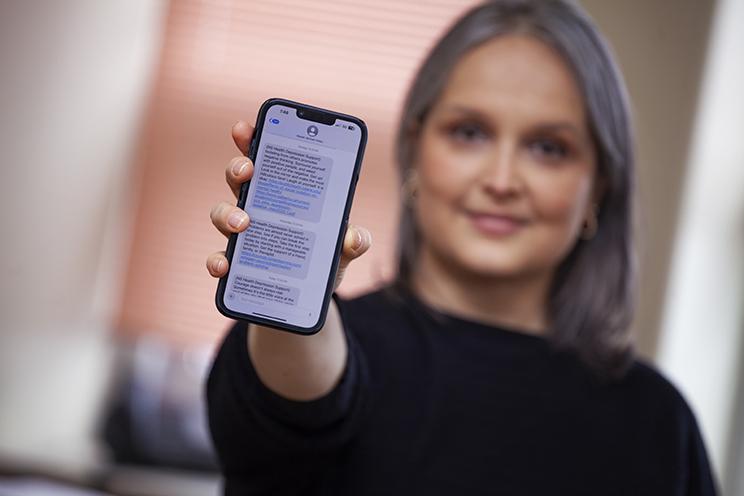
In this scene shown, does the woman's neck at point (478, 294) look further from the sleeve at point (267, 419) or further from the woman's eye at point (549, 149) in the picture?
the sleeve at point (267, 419)

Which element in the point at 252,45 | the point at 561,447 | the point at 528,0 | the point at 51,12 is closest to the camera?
the point at 561,447

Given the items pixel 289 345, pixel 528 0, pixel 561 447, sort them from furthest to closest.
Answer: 1. pixel 528 0
2. pixel 561 447
3. pixel 289 345

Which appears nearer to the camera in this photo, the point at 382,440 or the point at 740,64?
the point at 382,440

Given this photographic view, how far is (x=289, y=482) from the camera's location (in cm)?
89

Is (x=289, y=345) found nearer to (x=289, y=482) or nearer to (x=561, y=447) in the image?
(x=289, y=482)

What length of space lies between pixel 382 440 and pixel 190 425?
1457mm

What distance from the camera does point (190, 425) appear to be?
7.61ft

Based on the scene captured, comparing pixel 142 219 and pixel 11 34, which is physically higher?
pixel 11 34

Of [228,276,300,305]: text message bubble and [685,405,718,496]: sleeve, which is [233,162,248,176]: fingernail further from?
[685,405,718,496]: sleeve

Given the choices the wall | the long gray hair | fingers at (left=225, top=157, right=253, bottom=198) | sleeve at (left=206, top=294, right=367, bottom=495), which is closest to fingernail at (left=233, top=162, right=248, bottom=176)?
fingers at (left=225, top=157, right=253, bottom=198)

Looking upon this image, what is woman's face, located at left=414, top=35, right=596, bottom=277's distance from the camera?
40.3 inches

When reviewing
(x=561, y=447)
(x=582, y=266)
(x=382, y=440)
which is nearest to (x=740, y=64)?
(x=582, y=266)

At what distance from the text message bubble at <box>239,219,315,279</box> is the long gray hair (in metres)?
0.48

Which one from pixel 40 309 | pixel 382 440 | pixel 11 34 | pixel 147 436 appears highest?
pixel 11 34
